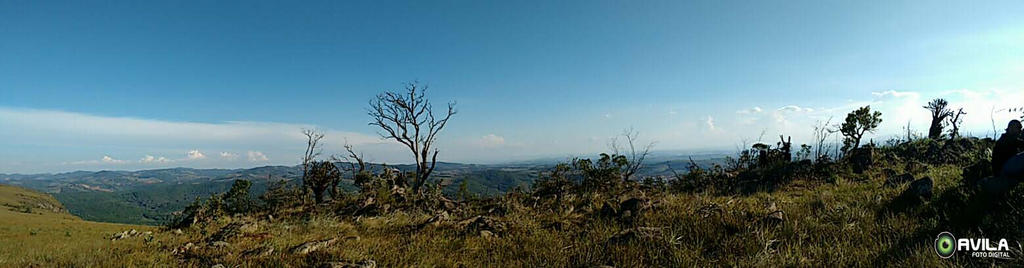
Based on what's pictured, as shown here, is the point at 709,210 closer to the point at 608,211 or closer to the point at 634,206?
the point at 634,206

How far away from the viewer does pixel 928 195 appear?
6312 millimetres

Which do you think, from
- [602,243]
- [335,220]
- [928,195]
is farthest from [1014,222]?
[335,220]

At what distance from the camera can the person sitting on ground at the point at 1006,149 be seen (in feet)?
21.2

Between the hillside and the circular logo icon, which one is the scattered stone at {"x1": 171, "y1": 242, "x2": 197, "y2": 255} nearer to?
the hillside

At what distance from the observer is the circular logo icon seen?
4.22 metres

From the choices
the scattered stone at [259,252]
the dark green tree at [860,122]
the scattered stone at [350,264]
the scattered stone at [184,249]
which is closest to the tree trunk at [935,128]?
the dark green tree at [860,122]

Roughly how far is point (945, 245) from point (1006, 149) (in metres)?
4.21

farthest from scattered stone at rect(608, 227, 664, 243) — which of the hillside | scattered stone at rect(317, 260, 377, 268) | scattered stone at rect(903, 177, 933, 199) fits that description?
scattered stone at rect(903, 177, 933, 199)

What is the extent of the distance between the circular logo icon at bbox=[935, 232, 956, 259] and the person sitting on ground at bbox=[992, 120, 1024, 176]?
3317 mm

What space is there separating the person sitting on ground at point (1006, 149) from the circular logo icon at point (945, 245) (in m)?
3.32

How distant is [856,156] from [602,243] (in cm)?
1328

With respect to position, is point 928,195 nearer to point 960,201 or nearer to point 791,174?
point 960,201

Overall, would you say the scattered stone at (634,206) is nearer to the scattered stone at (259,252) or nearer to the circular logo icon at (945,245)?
the circular logo icon at (945,245)

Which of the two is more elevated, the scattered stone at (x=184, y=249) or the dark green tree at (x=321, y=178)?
the dark green tree at (x=321, y=178)
